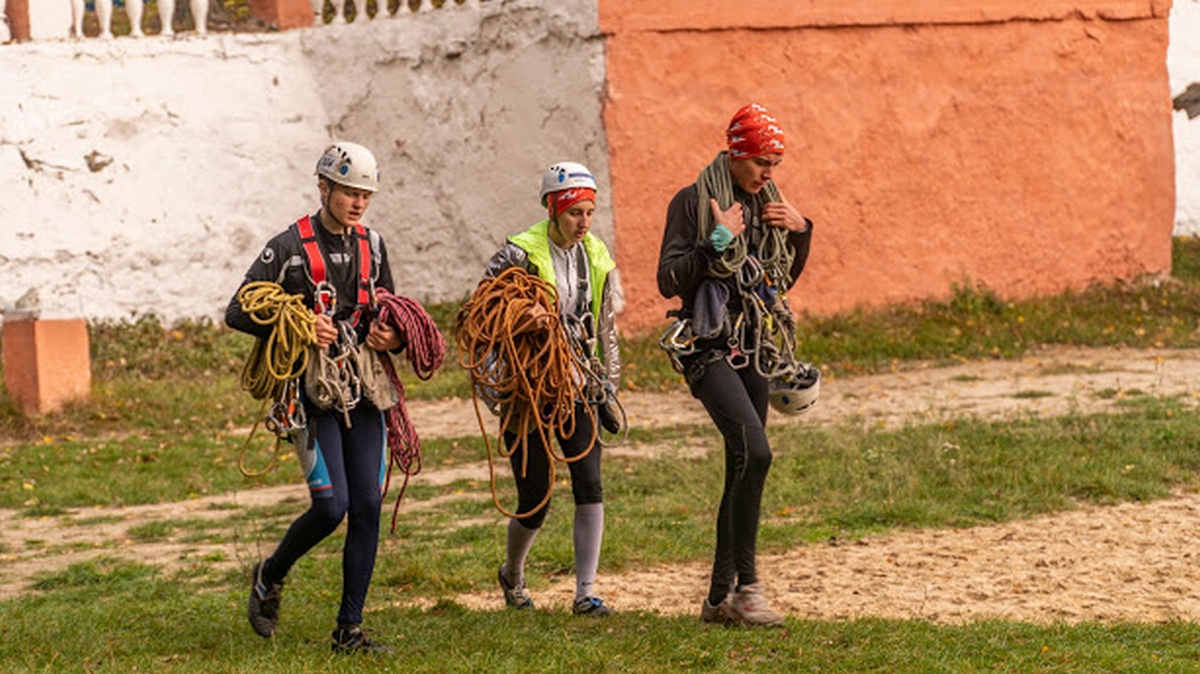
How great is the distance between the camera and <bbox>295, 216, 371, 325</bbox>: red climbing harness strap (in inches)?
244

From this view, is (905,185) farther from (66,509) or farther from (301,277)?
(301,277)

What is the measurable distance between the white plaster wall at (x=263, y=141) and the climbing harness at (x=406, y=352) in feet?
27.5

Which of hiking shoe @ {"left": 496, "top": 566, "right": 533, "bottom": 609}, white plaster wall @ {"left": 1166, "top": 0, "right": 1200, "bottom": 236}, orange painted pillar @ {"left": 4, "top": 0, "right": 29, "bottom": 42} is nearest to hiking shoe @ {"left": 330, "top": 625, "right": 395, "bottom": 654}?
hiking shoe @ {"left": 496, "top": 566, "right": 533, "bottom": 609}

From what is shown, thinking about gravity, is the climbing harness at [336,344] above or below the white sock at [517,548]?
above

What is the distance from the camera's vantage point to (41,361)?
500 inches

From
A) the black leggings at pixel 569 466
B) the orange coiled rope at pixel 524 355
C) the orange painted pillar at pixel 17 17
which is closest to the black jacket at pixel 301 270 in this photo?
the orange coiled rope at pixel 524 355

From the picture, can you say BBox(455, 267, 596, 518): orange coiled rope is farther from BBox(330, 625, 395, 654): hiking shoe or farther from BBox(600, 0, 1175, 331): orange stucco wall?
BBox(600, 0, 1175, 331): orange stucco wall

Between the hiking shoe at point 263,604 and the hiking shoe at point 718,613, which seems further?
the hiking shoe at point 718,613

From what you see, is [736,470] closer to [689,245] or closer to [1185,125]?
[689,245]

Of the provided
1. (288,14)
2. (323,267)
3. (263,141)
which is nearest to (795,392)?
(323,267)

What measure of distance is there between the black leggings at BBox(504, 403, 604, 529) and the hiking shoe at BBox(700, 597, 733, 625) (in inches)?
22.6

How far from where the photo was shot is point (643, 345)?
14680mm

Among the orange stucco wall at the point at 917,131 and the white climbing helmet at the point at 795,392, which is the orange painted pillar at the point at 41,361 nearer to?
the orange stucco wall at the point at 917,131

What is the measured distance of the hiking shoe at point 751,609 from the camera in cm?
650
